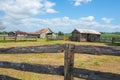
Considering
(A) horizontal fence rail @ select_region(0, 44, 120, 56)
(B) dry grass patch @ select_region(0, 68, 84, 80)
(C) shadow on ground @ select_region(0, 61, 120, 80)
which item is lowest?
(B) dry grass patch @ select_region(0, 68, 84, 80)

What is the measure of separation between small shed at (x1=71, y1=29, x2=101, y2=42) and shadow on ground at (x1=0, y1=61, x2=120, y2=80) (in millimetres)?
48033

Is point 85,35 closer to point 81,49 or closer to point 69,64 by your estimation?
point 81,49

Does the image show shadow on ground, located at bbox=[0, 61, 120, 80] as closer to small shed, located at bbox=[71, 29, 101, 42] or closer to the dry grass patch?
the dry grass patch

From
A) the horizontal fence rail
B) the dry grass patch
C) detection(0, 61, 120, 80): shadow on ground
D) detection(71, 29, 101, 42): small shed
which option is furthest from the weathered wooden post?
detection(71, 29, 101, 42): small shed

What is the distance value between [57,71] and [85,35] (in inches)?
2002

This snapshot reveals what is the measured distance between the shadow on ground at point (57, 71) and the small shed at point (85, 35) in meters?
48.0

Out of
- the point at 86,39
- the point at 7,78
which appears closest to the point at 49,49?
the point at 7,78

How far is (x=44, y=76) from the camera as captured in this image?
683 centimetres

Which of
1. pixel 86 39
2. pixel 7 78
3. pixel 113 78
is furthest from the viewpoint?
pixel 86 39

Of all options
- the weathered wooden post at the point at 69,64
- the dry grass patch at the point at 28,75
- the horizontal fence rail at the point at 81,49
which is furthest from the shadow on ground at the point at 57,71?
the horizontal fence rail at the point at 81,49

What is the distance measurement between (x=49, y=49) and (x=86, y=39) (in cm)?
4906

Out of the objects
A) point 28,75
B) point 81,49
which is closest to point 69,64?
point 81,49

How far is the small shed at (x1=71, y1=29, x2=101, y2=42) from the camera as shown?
56.1 m

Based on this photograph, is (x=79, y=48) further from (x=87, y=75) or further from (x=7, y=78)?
(x=7, y=78)
